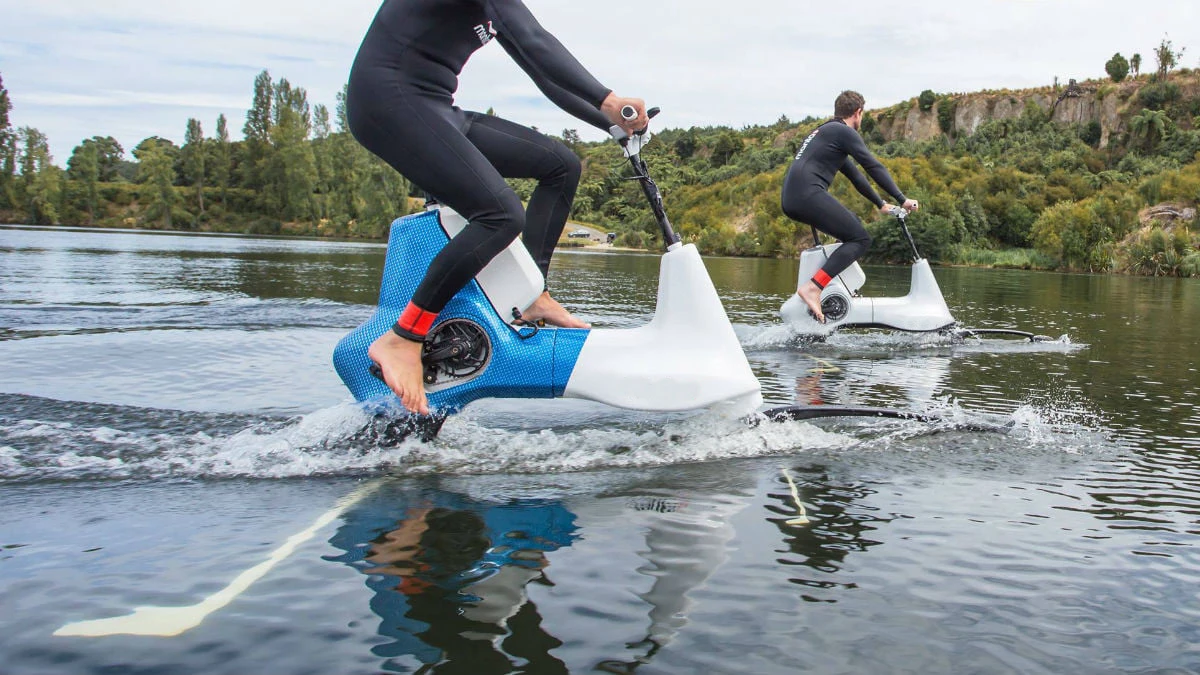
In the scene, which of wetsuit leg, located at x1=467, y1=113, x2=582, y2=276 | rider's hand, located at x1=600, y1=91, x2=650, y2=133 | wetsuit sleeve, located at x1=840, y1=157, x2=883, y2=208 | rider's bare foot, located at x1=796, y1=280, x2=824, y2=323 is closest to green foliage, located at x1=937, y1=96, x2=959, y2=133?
wetsuit sleeve, located at x1=840, y1=157, x2=883, y2=208

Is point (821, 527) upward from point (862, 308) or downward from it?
downward

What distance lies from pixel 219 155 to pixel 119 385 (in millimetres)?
144308

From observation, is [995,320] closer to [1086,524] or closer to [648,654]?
[1086,524]

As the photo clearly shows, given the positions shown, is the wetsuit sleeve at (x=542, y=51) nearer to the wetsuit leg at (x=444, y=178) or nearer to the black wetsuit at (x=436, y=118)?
the black wetsuit at (x=436, y=118)

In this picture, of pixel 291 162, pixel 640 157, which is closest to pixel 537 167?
pixel 640 157

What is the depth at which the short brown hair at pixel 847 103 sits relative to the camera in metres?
10.0

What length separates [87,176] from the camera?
392 ft

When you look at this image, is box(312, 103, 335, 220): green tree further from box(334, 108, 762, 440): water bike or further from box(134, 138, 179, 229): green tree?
box(334, 108, 762, 440): water bike

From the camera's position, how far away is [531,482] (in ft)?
13.9

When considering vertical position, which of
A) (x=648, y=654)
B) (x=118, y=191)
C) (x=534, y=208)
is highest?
(x=118, y=191)

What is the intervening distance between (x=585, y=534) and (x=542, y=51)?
6.99ft

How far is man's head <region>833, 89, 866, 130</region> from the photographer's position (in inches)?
396

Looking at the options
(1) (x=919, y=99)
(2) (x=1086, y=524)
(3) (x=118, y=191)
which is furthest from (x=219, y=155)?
(2) (x=1086, y=524)

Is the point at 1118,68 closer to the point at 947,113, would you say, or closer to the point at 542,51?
the point at 947,113
